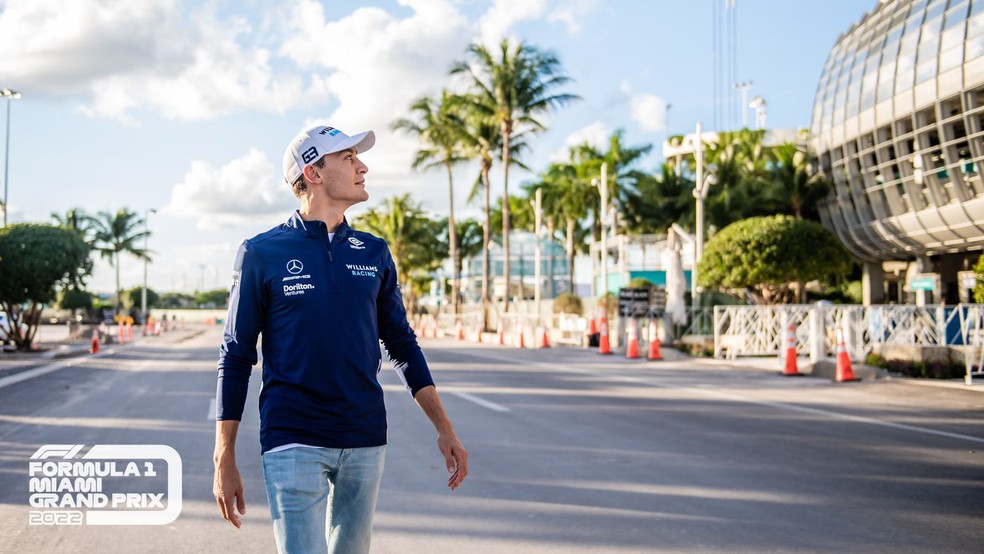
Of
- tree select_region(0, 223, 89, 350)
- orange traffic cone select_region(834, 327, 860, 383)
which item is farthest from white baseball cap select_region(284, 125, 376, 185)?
tree select_region(0, 223, 89, 350)

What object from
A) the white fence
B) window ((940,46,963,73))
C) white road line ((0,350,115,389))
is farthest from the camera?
window ((940,46,963,73))

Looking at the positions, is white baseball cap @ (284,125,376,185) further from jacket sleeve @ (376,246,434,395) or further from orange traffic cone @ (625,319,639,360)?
orange traffic cone @ (625,319,639,360)

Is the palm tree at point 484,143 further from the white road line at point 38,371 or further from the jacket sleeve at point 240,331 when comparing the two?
the jacket sleeve at point 240,331

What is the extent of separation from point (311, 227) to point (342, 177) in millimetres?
231

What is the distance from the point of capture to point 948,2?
37938 mm

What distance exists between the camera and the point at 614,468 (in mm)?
8180

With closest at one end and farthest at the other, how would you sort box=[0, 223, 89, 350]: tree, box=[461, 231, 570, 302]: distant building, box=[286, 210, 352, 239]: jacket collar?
box=[286, 210, 352, 239]: jacket collar < box=[0, 223, 89, 350]: tree < box=[461, 231, 570, 302]: distant building

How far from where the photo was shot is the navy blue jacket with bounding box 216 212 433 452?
3.00 meters

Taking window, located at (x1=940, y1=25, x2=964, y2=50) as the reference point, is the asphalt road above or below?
below

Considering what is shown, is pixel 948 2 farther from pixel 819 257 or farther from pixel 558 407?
pixel 558 407

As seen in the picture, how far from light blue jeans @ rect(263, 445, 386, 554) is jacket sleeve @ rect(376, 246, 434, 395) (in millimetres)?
381

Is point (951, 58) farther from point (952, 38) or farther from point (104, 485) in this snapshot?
point (104, 485)

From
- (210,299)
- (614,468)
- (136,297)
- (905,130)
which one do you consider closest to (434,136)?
(905,130)

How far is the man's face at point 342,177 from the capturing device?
3234 millimetres
